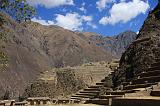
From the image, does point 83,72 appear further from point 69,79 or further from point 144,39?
point 144,39

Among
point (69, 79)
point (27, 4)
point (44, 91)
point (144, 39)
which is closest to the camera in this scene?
point (27, 4)

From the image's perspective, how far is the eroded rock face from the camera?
41188 mm

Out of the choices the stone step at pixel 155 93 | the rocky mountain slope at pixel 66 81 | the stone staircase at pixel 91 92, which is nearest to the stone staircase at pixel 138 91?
the stone step at pixel 155 93

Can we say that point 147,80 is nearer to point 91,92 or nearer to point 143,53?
point 143,53

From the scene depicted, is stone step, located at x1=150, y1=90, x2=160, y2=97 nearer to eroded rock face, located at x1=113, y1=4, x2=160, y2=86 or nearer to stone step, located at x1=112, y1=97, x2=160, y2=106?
stone step, located at x1=112, y1=97, x2=160, y2=106

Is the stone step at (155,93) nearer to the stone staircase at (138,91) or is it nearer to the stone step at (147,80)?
the stone staircase at (138,91)

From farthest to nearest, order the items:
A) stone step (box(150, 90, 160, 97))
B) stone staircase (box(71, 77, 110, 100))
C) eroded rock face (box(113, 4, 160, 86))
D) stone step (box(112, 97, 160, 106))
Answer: stone staircase (box(71, 77, 110, 100)) → eroded rock face (box(113, 4, 160, 86)) → stone step (box(150, 90, 160, 97)) → stone step (box(112, 97, 160, 106))

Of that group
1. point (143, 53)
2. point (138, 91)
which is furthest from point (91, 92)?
point (138, 91)

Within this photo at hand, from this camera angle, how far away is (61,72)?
75375 millimetres

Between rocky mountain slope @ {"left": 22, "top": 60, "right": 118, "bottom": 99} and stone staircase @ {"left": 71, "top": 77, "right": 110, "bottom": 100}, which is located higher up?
rocky mountain slope @ {"left": 22, "top": 60, "right": 118, "bottom": 99}

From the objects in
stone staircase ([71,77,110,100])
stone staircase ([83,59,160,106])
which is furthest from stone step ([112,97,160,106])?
stone staircase ([71,77,110,100])

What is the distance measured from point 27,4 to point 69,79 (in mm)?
58545

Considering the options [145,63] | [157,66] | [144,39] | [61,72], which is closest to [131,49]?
[144,39]

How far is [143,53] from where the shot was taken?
139 feet
